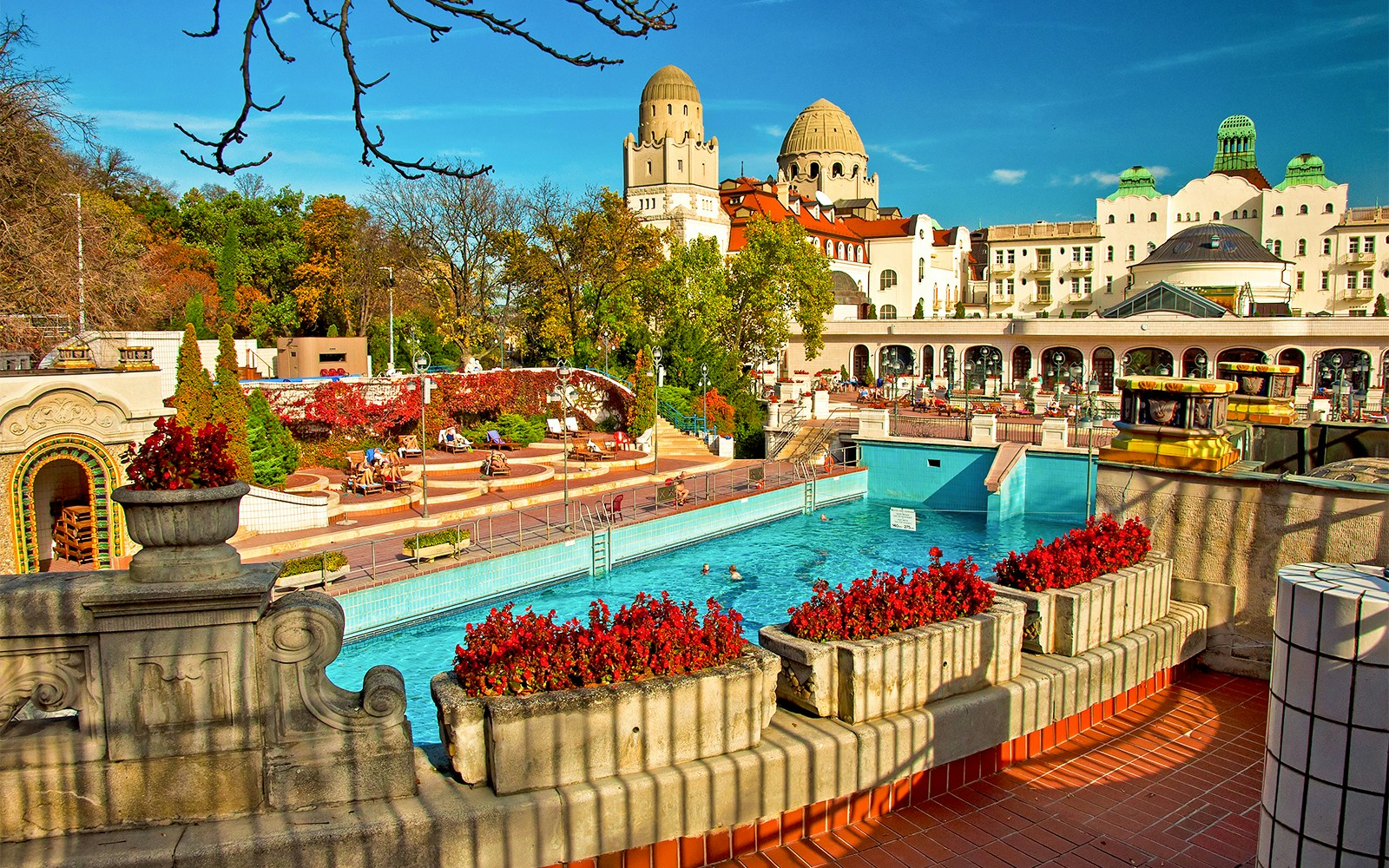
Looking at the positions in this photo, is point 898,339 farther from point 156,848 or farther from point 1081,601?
point 156,848

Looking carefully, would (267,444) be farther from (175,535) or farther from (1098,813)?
(1098,813)

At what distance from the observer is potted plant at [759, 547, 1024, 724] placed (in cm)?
499

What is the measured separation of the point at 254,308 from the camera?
37.2 meters

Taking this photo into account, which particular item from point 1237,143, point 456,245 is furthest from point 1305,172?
point 456,245

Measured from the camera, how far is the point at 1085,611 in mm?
6262

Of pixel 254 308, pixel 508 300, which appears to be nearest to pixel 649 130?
pixel 508 300

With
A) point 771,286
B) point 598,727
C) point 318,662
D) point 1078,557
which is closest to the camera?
point 318,662

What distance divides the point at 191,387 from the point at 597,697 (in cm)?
1666

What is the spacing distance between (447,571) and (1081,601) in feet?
35.9

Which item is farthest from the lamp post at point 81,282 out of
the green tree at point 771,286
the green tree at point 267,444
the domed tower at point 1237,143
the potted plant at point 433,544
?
the domed tower at point 1237,143

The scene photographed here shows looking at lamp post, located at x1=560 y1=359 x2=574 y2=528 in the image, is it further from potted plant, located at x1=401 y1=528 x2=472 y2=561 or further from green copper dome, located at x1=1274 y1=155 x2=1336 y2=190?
green copper dome, located at x1=1274 y1=155 x2=1336 y2=190

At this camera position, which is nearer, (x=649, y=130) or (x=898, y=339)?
(x=898, y=339)

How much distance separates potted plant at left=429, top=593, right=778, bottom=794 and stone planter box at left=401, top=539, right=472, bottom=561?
1095 cm

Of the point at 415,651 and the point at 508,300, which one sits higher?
the point at 508,300
